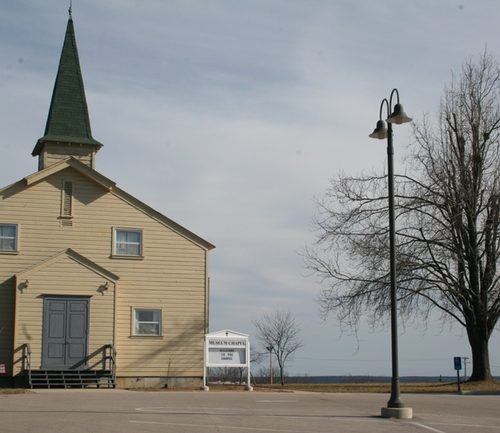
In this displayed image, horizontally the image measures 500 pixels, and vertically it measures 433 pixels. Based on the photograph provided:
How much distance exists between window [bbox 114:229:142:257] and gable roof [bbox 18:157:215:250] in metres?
1.05

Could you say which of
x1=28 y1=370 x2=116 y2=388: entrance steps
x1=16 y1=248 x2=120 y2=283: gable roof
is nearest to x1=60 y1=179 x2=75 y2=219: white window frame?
x1=16 y1=248 x2=120 y2=283: gable roof

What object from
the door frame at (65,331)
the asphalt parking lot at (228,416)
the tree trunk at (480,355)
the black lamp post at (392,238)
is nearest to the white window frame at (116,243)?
the door frame at (65,331)

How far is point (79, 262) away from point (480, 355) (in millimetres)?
16529

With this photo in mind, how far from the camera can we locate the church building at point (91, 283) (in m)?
30.8

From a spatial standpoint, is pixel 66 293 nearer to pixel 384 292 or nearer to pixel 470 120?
pixel 384 292

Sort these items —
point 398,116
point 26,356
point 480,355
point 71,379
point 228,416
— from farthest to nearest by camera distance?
point 480,355 → point 71,379 → point 26,356 → point 398,116 → point 228,416

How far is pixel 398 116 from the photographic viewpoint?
61.0ft

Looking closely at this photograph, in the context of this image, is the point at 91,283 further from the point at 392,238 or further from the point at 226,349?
the point at 392,238

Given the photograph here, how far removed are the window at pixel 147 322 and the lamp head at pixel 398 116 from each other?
17.0 m

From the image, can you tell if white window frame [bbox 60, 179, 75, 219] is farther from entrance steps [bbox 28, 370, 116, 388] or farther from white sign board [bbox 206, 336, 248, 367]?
white sign board [bbox 206, 336, 248, 367]

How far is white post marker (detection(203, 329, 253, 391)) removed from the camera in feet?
101

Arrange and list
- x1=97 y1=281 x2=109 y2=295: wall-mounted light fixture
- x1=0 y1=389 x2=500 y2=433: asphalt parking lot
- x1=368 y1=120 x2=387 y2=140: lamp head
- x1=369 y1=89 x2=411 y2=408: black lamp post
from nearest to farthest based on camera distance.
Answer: x1=0 y1=389 x2=500 y2=433: asphalt parking lot
x1=369 y1=89 x2=411 y2=408: black lamp post
x1=368 y1=120 x2=387 y2=140: lamp head
x1=97 y1=281 x2=109 y2=295: wall-mounted light fixture

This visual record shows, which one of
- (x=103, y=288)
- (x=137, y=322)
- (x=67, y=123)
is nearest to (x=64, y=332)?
(x=103, y=288)

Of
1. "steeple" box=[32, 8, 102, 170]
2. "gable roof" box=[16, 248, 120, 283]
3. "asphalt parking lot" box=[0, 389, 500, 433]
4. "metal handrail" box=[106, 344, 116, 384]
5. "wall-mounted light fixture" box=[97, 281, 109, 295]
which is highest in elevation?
"steeple" box=[32, 8, 102, 170]
